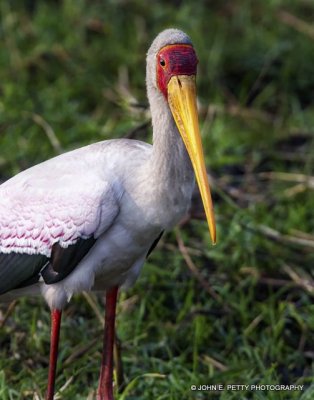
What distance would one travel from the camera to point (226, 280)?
5.62 m

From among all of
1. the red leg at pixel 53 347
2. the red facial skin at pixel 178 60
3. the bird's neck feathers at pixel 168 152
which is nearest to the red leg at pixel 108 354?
the red leg at pixel 53 347

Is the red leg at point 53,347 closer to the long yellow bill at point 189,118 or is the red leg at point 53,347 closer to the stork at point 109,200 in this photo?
the stork at point 109,200

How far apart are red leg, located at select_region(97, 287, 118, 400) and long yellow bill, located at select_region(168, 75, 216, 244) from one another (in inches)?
28.6

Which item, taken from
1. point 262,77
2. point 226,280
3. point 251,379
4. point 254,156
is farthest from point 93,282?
point 262,77

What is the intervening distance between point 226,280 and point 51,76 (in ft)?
8.83

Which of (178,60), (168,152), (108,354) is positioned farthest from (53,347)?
(178,60)

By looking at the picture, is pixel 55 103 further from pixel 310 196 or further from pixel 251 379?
pixel 251 379

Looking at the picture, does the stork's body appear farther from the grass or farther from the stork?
the grass

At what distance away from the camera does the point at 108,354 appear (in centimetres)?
442

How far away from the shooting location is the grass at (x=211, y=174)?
4.95m

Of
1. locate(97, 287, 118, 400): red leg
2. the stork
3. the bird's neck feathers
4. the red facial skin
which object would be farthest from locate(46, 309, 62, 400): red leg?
the red facial skin

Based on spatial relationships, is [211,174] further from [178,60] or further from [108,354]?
[178,60]

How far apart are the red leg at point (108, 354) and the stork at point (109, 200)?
0.16m

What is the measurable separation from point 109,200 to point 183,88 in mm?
502
